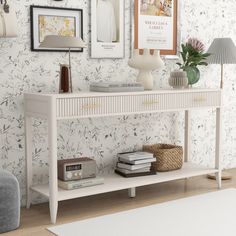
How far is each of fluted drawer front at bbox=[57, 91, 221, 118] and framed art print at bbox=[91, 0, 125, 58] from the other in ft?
1.71

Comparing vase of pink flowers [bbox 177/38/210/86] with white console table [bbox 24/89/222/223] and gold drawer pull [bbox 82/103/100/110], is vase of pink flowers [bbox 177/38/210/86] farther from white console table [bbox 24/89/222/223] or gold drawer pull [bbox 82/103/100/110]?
gold drawer pull [bbox 82/103/100/110]

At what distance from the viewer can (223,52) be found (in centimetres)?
400

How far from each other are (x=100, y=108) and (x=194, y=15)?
151cm

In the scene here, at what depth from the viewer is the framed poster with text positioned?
3807 mm

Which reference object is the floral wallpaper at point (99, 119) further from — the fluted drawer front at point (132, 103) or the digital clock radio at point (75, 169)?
the fluted drawer front at point (132, 103)

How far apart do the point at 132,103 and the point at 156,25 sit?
92 centimetres

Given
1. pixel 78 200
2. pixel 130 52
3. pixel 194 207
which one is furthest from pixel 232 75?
pixel 78 200

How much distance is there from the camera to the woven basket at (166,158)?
368cm

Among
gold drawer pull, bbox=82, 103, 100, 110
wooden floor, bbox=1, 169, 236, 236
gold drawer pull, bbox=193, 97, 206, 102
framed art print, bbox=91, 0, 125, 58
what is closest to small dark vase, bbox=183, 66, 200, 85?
gold drawer pull, bbox=193, 97, 206, 102

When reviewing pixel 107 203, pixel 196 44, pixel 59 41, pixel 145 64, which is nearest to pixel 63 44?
pixel 59 41

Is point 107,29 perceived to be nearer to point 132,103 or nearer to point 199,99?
point 132,103

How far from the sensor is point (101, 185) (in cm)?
330

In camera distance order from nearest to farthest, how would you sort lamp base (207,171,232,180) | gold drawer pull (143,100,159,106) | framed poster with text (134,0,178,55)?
gold drawer pull (143,100,159,106) → framed poster with text (134,0,178,55) → lamp base (207,171,232,180)

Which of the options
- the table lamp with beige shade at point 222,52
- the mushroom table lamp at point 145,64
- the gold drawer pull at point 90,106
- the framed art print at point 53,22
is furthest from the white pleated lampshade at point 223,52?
the gold drawer pull at point 90,106
